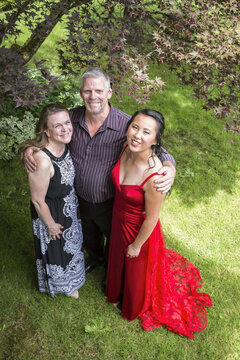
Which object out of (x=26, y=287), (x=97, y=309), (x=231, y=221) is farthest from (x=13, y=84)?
(x=231, y=221)

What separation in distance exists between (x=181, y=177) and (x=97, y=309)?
2737 mm

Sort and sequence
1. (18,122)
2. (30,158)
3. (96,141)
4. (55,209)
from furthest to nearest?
(18,122) < (55,209) < (96,141) < (30,158)

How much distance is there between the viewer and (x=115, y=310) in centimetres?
354

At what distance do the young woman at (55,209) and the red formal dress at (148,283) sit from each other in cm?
40

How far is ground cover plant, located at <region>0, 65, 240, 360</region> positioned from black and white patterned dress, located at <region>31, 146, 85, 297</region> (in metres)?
0.25

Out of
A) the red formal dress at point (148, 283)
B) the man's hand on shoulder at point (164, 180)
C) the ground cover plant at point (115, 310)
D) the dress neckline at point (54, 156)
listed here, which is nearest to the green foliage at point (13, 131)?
the ground cover plant at point (115, 310)

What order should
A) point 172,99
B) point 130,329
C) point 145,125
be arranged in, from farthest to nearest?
1. point 172,99
2. point 130,329
3. point 145,125

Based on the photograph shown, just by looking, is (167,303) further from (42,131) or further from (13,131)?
(13,131)

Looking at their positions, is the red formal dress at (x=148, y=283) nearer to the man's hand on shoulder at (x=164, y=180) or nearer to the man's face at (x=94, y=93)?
the man's hand on shoulder at (x=164, y=180)

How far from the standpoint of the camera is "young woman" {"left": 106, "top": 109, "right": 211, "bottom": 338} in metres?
2.49

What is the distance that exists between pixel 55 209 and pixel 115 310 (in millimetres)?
1382

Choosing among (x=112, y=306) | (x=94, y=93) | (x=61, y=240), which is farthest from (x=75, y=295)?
(x=94, y=93)

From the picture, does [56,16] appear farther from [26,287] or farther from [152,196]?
[26,287]

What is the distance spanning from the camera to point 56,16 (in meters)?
3.78
